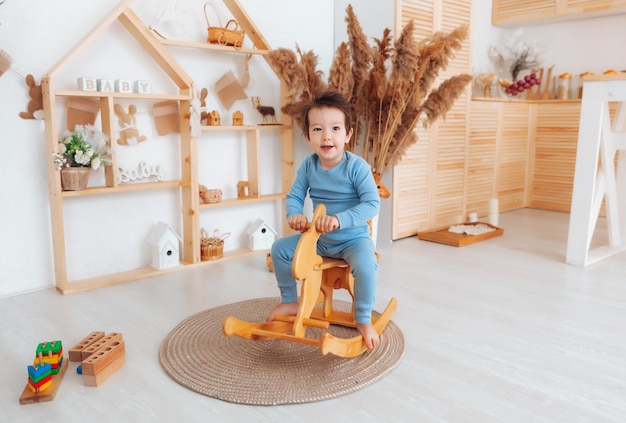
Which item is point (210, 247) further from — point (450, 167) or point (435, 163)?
point (450, 167)

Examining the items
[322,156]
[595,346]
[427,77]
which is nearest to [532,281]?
[595,346]

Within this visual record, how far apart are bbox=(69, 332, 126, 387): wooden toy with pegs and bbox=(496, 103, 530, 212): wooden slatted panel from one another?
11.0 ft

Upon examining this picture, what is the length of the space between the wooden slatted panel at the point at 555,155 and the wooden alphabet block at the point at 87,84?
3519 mm

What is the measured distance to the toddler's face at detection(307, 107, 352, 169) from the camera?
1814 mm

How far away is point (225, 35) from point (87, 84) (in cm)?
76

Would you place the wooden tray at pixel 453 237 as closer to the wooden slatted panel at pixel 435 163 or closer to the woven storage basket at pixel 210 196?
the wooden slatted panel at pixel 435 163

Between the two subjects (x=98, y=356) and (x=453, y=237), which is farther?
(x=453, y=237)

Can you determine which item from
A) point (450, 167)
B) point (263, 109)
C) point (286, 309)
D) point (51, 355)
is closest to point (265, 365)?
point (286, 309)

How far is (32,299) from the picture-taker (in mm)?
2340

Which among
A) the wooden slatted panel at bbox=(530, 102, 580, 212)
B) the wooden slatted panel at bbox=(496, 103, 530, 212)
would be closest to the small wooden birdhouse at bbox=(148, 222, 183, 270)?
the wooden slatted panel at bbox=(496, 103, 530, 212)

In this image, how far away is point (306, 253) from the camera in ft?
5.56

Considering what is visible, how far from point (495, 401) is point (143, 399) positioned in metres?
0.97

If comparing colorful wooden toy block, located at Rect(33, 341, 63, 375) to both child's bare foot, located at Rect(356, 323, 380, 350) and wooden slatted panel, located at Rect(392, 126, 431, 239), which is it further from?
wooden slatted panel, located at Rect(392, 126, 431, 239)

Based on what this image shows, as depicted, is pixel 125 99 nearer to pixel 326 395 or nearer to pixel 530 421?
pixel 326 395
